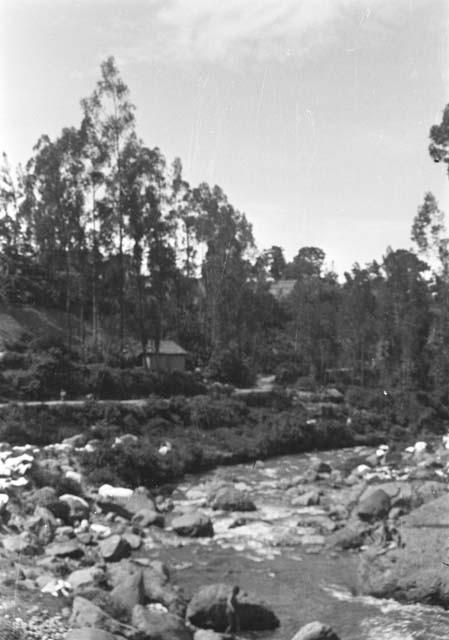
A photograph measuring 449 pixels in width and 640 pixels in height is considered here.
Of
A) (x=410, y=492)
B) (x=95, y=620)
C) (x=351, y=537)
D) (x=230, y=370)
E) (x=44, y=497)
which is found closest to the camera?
(x=95, y=620)

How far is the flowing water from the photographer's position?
11773 mm

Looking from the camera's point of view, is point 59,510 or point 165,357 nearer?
point 59,510

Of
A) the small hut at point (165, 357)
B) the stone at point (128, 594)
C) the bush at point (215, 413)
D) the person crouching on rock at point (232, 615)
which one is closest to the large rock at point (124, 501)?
the stone at point (128, 594)

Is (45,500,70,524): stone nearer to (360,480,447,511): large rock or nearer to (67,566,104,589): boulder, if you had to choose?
(67,566,104,589): boulder

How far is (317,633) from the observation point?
10.7 metres

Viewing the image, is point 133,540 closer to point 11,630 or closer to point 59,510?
point 59,510

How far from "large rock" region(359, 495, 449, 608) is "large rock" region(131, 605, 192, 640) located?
13.1ft

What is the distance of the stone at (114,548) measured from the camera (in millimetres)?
14812

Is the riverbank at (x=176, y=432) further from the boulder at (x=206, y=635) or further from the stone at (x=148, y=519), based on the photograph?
the boulder at (x=206, y=635)

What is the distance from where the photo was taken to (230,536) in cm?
1750

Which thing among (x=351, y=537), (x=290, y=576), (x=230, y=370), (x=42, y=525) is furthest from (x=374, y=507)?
(x=230, y=370)

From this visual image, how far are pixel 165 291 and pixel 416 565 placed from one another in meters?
35.2

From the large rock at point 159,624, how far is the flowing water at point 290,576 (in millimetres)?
1449

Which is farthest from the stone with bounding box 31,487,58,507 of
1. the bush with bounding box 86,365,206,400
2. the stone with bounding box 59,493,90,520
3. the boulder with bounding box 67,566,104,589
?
the bush with bounding box 86,365,206,400
